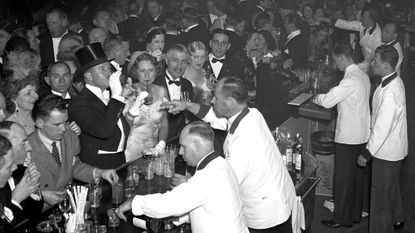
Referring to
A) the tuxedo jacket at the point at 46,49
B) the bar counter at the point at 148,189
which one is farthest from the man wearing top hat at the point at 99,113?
the tuxedo jacket at the point at 46,49

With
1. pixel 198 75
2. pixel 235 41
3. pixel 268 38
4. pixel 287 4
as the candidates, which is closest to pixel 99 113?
pixel 198 75

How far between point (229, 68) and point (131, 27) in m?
2.33

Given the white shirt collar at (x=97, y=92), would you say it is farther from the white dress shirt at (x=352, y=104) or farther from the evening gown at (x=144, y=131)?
the white dress shirt at (x=352, y=104)

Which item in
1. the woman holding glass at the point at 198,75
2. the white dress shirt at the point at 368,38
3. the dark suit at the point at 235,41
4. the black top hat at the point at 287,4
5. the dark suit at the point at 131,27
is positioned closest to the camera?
the woman holding glass at the point at 198,75

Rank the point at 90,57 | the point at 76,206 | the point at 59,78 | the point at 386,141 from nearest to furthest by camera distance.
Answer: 1. the point at 76,206
2. the point at 90,57
3. the point at 59,78
4. the point at 386,141

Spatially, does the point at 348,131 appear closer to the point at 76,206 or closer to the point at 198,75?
the point at 198,75

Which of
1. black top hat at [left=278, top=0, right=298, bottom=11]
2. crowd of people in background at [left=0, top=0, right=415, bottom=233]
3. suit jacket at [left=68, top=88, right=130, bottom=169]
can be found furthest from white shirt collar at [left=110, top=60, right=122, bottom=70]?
black top hat at [left=278, top=0, right=298, bottom=11]

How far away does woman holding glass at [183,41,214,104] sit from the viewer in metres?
6.15

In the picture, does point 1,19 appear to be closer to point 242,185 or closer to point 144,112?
point 144,112

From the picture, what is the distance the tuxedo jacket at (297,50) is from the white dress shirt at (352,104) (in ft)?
7.60

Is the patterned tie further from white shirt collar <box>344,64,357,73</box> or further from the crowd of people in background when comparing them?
white shirt collar <box>344,64,357,73</box>

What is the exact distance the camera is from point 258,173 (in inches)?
166

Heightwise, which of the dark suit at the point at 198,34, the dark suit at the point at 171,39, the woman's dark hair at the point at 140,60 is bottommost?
the dark suit at the point at 198,34

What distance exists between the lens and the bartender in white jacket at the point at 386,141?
5594 mm
